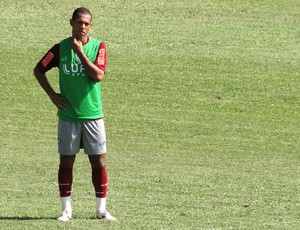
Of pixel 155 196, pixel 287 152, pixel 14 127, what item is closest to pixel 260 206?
pixel 155 196

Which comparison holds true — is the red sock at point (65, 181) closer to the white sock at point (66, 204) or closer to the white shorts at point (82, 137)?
the white sock at point (66, 204)

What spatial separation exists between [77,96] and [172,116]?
8.50m

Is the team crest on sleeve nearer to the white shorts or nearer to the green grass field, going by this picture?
the white shorts

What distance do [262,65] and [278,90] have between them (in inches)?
66.5

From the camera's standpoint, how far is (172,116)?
17.9m

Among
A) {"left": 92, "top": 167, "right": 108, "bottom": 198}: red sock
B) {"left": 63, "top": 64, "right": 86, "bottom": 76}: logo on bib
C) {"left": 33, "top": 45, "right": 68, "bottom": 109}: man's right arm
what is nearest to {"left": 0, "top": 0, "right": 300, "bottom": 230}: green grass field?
{"left": 92, "top": 167, "right": 108, "bottom": 198}: red sock

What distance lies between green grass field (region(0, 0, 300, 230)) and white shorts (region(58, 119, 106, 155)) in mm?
661

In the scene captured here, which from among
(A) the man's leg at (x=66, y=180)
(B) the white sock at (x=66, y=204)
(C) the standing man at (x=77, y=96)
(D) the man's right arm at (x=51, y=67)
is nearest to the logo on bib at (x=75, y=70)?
(C) the standing man at (x=77, y=96)

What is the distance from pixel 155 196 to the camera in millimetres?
11391

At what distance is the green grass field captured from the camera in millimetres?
10672

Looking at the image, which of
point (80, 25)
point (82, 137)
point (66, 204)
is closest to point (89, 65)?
point (80, 25)

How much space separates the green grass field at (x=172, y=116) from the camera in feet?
35.0

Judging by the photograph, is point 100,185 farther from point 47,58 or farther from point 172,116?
point 172,116

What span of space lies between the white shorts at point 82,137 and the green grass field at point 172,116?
66cm
